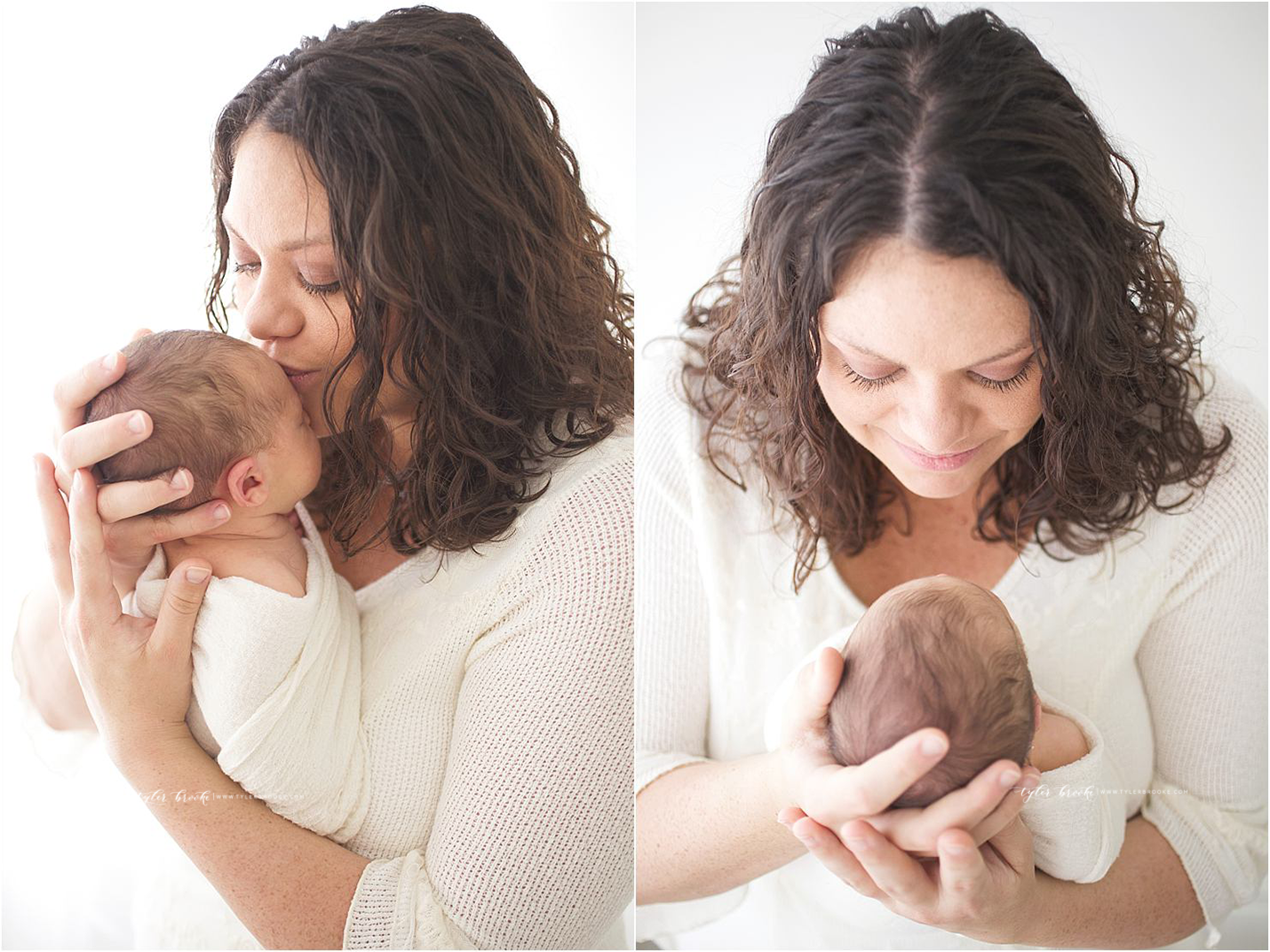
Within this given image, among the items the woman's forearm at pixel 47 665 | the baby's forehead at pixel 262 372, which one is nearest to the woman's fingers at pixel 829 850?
the baby's forehead at pixel 262 372

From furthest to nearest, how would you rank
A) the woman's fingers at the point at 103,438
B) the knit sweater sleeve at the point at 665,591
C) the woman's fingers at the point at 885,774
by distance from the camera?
the knit sweater sleeve at the point at 665,591
the woman's fingers at the point at 103,438
the woman's fingers at the point at 885,774

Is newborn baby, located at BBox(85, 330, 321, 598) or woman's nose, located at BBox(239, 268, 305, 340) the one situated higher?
woman's nose, located at BBox(239, 268, 305, 340)

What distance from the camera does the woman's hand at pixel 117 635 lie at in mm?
1011

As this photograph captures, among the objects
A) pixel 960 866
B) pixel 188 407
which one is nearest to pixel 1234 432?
pixel 960 866

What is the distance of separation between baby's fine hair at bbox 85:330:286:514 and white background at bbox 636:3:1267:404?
461 millimetres

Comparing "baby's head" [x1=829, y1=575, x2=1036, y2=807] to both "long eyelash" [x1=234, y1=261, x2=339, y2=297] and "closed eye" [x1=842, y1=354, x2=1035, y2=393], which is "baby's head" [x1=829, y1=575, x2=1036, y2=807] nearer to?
"closed eye" [x1=842, y1=354, x2=1035, y2=393]

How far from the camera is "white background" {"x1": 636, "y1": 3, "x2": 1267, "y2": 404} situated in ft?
3.50

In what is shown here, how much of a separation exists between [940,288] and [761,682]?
548mm

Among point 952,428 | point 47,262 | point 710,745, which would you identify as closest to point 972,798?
point 952,428

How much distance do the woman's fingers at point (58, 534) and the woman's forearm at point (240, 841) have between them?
7.7 inches

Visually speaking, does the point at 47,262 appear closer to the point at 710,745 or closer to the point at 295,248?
the point at 295,248

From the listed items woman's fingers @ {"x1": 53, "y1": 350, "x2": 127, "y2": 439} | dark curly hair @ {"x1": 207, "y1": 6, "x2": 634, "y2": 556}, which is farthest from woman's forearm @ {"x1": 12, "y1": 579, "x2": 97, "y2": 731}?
dark curly hair @ {"x1": 207, "y1": 6, "x2": 634, "y2": 556}

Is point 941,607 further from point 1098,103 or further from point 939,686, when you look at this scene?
point 1098,103

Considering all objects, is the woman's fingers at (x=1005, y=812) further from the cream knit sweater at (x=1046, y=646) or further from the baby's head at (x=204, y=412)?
the baby's head at (x=204, y=412)
